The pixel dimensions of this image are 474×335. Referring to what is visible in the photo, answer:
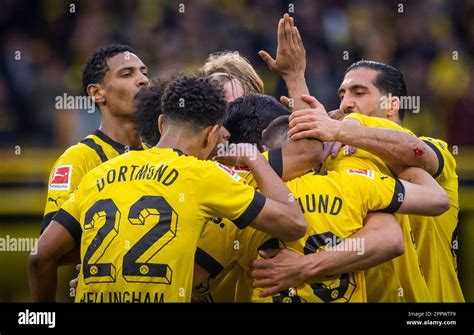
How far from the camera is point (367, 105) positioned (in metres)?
4.77

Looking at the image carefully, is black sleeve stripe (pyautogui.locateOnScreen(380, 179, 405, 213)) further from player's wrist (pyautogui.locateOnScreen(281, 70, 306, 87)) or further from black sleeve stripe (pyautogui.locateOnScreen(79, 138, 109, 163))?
black sleeve stripe (pyautogui.locateOnScreen(79, 138, 109, 163))

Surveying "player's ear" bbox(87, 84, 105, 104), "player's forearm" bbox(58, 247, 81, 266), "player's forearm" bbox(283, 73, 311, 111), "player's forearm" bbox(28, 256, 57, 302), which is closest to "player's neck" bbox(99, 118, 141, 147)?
"player's ear" bbox(87, 84, 105, 104)

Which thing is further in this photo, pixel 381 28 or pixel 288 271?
pixel 381 28

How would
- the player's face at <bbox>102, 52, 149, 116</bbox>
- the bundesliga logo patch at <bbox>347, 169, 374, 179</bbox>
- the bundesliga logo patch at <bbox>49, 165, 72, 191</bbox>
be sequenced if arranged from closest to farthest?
the bundesliga logo patch at <bbox>347, 169, 374, 179</bbox>, the bundesliga logo patch at <bbox>49, 165, 72, 191</bbox>, the player's face at <bbox>102, 52, 149, 116</bbox>

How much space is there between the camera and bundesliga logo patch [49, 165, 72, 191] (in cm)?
438

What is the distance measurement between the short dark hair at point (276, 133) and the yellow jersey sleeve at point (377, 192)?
40 centimetres

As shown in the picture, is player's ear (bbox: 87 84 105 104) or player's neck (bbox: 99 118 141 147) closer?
player's neck (bbox: 99 118 141 147)

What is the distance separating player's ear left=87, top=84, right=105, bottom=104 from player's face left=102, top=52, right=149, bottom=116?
0.09 feet

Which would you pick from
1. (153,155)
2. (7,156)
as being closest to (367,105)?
(153,155)

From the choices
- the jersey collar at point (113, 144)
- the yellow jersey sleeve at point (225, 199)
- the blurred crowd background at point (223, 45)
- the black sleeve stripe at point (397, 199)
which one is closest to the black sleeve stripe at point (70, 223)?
the yellow jersey sleeve at point (225, 199)

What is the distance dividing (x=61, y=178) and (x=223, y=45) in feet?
16.9

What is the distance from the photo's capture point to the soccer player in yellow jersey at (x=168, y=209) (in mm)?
3430
